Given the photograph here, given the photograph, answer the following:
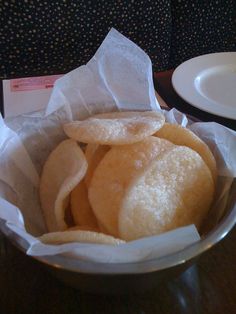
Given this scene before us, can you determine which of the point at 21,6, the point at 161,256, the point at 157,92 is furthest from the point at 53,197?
the point at 21,6

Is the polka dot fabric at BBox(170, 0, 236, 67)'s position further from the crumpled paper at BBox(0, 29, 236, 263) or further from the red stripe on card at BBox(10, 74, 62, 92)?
the crumpled paper at BBox(0, 29, 236, 263)

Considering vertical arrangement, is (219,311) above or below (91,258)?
below

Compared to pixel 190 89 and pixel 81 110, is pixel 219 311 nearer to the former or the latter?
pixel 81 110

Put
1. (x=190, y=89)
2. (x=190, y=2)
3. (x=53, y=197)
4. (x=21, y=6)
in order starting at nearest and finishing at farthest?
(x=53, y=197)
(x=190, y=89)
(x=21, y=6)
(x=190, y=2)

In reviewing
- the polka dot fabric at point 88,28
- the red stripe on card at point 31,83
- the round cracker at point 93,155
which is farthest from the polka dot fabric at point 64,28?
the round cracker at point 93,155

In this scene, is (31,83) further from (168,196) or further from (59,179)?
(168,196)

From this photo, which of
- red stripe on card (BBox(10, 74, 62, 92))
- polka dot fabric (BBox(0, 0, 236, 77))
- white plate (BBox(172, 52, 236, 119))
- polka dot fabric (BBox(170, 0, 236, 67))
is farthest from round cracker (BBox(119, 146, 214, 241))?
polka dot fabric (BBox(170, 0, 236, 67))
